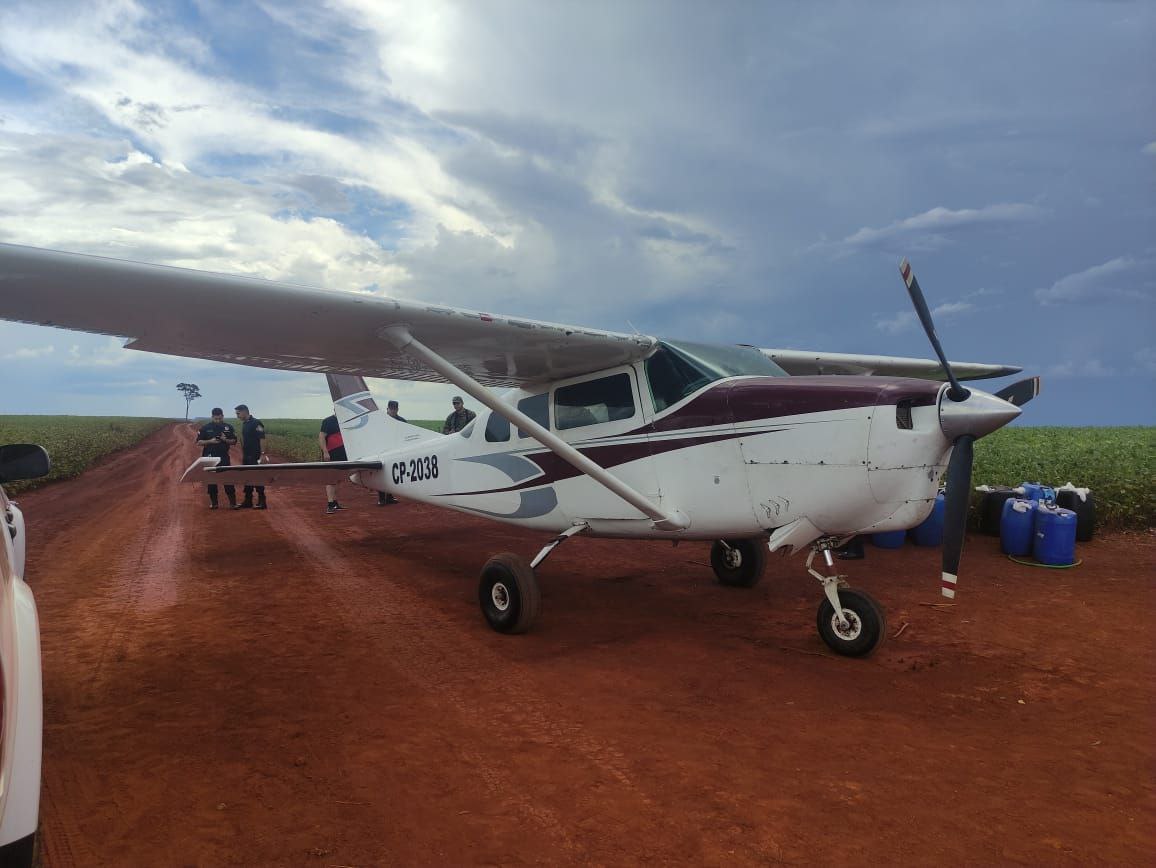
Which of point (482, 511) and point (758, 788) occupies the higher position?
point (482, 511)

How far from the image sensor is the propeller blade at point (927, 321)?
14.0ft

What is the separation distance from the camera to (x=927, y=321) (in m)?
4.59

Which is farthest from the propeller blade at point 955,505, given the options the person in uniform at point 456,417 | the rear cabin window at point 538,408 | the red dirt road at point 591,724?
the person in uniform at point 456,417

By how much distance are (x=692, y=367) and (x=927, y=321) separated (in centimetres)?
179

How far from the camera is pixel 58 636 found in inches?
218

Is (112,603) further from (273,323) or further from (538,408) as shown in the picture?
(538,408)

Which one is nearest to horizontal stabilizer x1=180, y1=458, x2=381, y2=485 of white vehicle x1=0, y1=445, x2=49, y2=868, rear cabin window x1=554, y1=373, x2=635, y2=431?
rear cabin window x1=554, y1=373, x2=635, y2=431

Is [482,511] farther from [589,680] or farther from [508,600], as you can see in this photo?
[589,680]

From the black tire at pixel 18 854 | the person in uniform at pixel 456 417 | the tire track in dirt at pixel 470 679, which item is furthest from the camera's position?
the person in uniform at pixel 456 417

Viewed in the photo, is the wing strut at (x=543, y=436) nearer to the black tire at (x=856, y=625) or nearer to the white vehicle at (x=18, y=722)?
the black tire at (x=856, y=625)

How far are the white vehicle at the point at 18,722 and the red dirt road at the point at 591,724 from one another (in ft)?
4.08

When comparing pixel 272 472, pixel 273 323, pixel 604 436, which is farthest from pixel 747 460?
pixel 272 472

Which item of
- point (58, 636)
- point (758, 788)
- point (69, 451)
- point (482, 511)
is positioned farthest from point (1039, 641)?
point (69, 451)

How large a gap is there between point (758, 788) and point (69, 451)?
30831 mm
